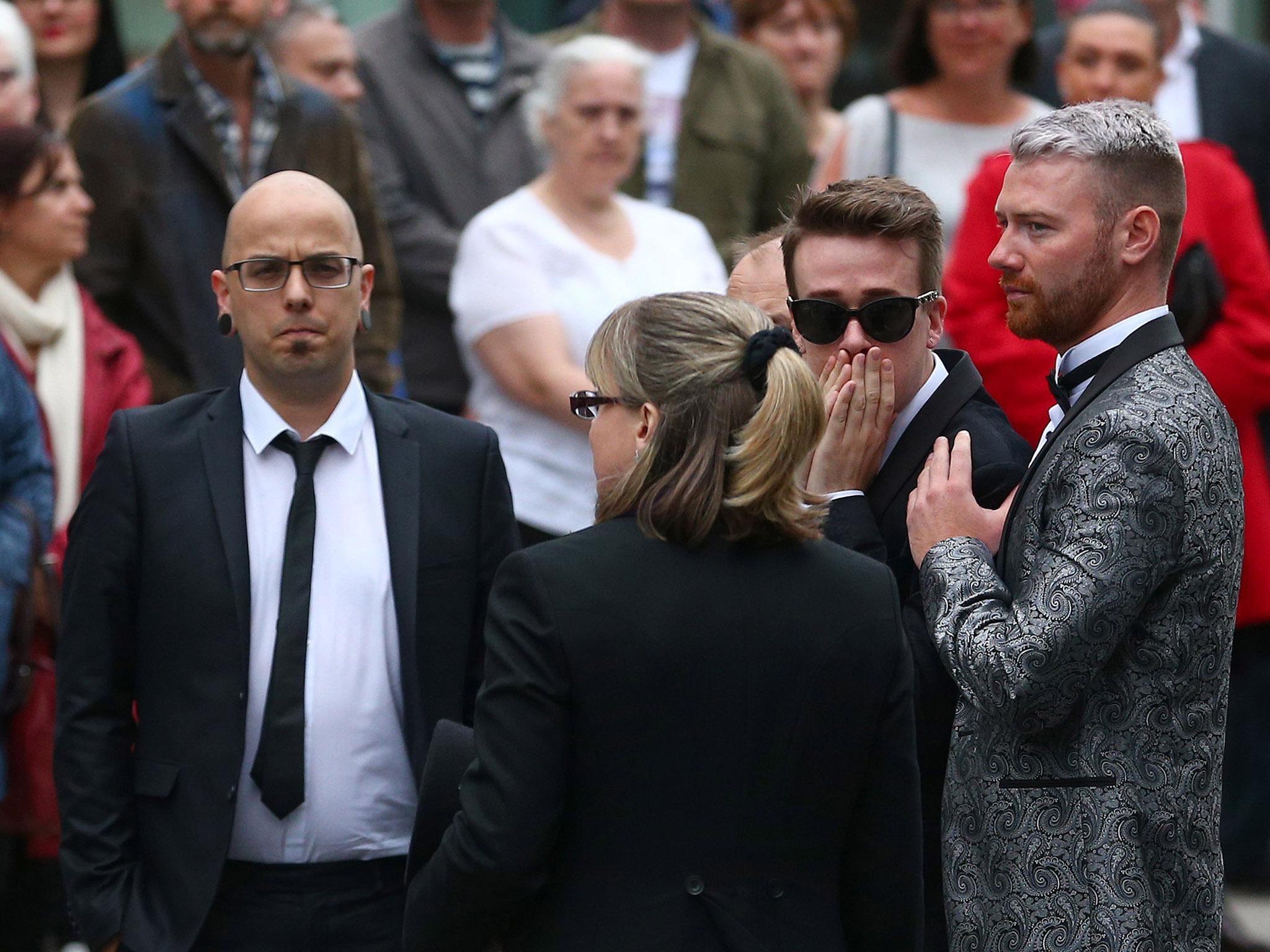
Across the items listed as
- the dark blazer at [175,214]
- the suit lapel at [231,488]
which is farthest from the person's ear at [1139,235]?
the dark blazer at [175,214]

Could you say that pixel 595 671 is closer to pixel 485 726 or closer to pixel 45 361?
pixel 485 726

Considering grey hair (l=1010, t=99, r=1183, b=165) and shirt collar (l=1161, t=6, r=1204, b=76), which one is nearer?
grey hair (l=1010, t=99, r=1183, b=165)

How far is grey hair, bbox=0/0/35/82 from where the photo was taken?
5.84m

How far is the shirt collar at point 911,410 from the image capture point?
137 inches

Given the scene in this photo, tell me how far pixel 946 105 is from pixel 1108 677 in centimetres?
369

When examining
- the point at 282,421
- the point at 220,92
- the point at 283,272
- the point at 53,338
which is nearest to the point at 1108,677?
the point at 282,421

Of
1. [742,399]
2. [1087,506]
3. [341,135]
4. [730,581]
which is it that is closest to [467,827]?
[730,581]

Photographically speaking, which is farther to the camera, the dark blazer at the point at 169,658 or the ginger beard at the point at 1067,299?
the dark blazer at the point at 169,658

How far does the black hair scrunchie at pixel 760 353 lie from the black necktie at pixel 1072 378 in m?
0.64

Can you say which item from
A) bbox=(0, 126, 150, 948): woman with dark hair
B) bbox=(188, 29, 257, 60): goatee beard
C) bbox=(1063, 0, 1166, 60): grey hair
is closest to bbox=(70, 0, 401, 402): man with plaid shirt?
bbox=(188, 29, 257, 60): goatee beard

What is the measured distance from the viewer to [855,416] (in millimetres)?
3344

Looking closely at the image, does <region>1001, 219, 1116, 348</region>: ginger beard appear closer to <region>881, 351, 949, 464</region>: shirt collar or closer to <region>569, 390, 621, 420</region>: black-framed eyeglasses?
<region>881, 351, 949, 464</region>: shirt collar

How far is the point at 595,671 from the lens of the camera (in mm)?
2678

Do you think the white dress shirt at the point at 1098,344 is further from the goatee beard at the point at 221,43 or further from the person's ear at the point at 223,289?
the goatee beard at the point at 221,43
